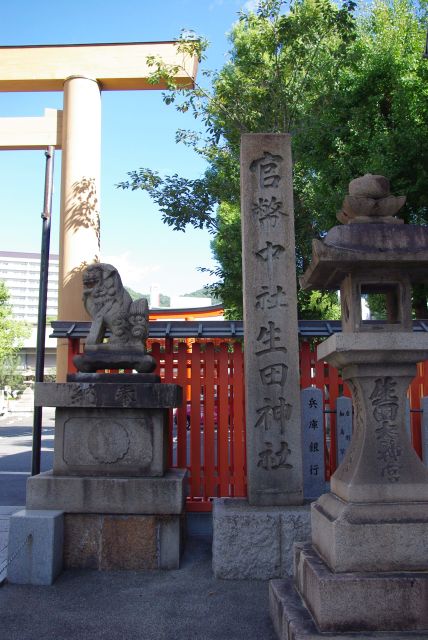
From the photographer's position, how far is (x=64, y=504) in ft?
17.1

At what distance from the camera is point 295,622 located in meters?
3.18

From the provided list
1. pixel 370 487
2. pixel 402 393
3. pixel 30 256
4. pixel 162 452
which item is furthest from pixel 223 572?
pixel 30 256

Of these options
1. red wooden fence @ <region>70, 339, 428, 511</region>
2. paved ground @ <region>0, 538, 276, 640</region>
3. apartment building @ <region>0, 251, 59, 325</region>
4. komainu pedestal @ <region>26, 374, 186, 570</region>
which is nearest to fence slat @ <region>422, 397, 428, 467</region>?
red wooden fence @ <region>70, 339, 428, 511</region>

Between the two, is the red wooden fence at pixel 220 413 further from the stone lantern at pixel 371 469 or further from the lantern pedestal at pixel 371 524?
the lantern pedestal at pixel 371 524

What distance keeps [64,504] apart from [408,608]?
3399 mm

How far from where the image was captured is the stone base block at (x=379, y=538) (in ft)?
10.5

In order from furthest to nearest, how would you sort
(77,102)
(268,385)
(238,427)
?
(77,102)
(238,427)
(268,385)

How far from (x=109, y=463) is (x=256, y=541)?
1.65 meters

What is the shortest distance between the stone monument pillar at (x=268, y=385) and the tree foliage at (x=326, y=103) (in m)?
5.82

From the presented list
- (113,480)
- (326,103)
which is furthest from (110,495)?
(326,103)

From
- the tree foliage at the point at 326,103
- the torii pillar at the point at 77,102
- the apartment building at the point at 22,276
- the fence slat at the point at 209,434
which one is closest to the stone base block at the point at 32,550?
the fence slat at the point at 209,434

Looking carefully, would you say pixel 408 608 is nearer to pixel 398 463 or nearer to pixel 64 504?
pixel 398 463

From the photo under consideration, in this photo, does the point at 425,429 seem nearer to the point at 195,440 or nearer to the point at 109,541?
the point at 195,440

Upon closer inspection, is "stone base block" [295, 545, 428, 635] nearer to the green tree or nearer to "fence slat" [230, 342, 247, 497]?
"fence slat" [230, 342, 247, 497]
